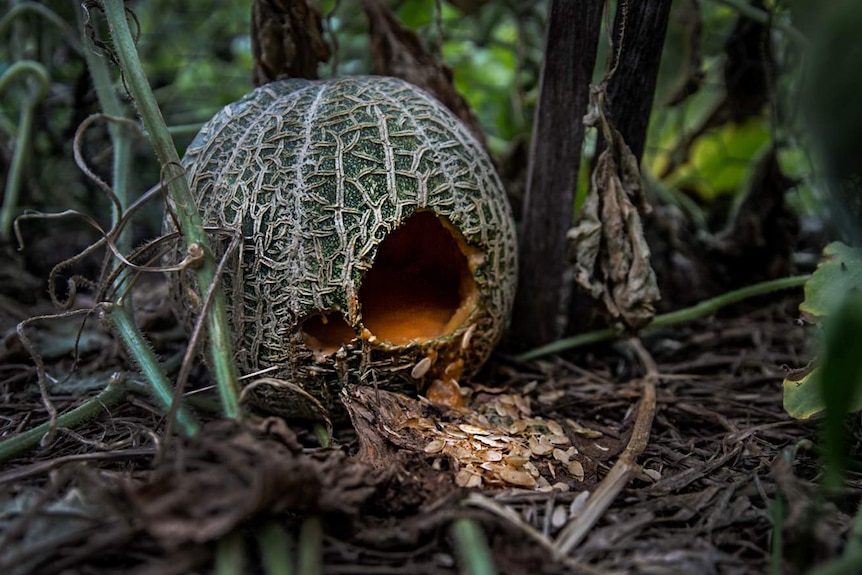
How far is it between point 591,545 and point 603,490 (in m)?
0.22

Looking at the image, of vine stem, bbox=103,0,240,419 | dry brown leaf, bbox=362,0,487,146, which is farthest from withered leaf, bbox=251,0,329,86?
vine stem, bbox=103,0,240,419

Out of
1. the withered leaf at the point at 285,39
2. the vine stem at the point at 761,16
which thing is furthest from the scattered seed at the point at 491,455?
the vine stem at the point at 761,16

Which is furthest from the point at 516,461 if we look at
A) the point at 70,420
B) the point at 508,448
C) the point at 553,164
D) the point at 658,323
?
the point at 70,420

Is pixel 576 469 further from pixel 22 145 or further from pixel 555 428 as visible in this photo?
pixel 22 145

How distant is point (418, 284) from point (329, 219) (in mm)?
500

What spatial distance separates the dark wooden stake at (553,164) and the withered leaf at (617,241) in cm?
16

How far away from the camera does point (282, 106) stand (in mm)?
2037

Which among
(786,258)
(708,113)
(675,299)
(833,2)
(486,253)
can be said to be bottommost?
(675,299)

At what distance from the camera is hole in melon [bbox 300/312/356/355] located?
1947mm

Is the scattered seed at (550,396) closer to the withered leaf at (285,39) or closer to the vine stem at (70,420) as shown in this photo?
the vine stem at (70,420)

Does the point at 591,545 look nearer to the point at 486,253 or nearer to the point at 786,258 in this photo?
the point at 486,253

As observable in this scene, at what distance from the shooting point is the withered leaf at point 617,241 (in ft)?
7.10

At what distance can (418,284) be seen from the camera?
7.44ft

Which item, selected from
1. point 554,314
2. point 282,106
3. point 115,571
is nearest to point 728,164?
point 554,314
